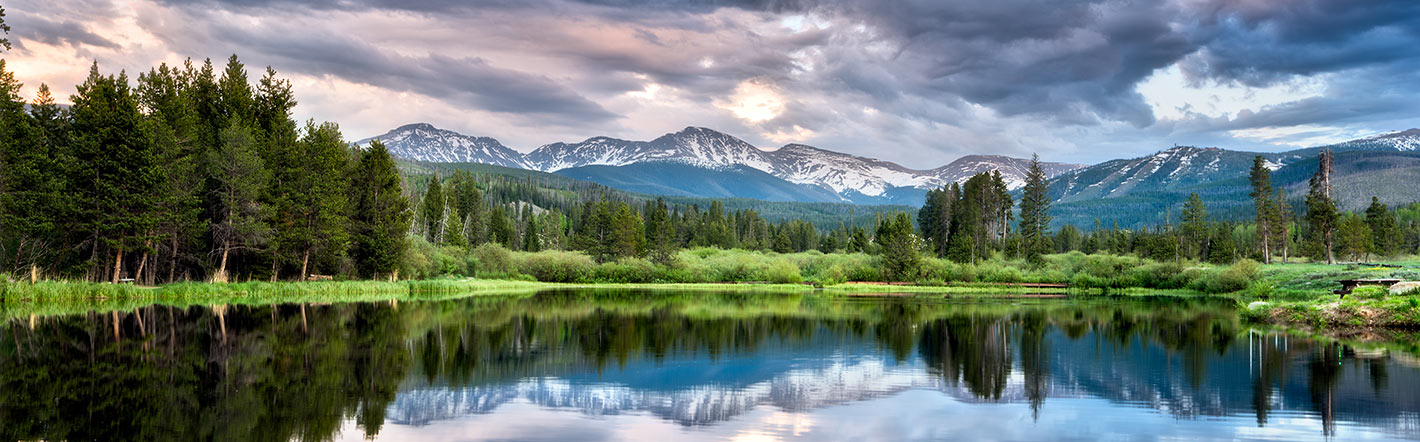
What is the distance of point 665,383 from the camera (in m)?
16.6

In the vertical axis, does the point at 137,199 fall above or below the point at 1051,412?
above

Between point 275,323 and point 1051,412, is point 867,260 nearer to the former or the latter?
point 275,323

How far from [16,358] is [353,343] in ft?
22.1

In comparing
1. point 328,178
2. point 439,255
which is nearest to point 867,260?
point 439,255

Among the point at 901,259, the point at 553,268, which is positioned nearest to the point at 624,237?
the point at 553,268

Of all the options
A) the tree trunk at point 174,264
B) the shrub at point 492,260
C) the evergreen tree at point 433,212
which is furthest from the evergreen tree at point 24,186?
the evergreen tree at point 433,212

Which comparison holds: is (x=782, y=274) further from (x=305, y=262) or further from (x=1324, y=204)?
(x=1324, y=204)

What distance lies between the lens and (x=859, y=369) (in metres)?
19.2

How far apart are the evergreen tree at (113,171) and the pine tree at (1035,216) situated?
255 ft

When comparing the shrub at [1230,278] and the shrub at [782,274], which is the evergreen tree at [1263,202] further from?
the shrub at [782,274]

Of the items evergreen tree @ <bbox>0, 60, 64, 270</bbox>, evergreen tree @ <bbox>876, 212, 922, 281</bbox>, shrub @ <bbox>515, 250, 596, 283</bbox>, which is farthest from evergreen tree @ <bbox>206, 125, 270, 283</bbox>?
evergreen tree @ <bbox>876, 212, 922, 281</bbox>

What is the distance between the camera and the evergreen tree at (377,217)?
56.6 m

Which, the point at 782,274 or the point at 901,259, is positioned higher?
the point at 901,259

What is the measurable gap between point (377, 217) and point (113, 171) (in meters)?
18.6
